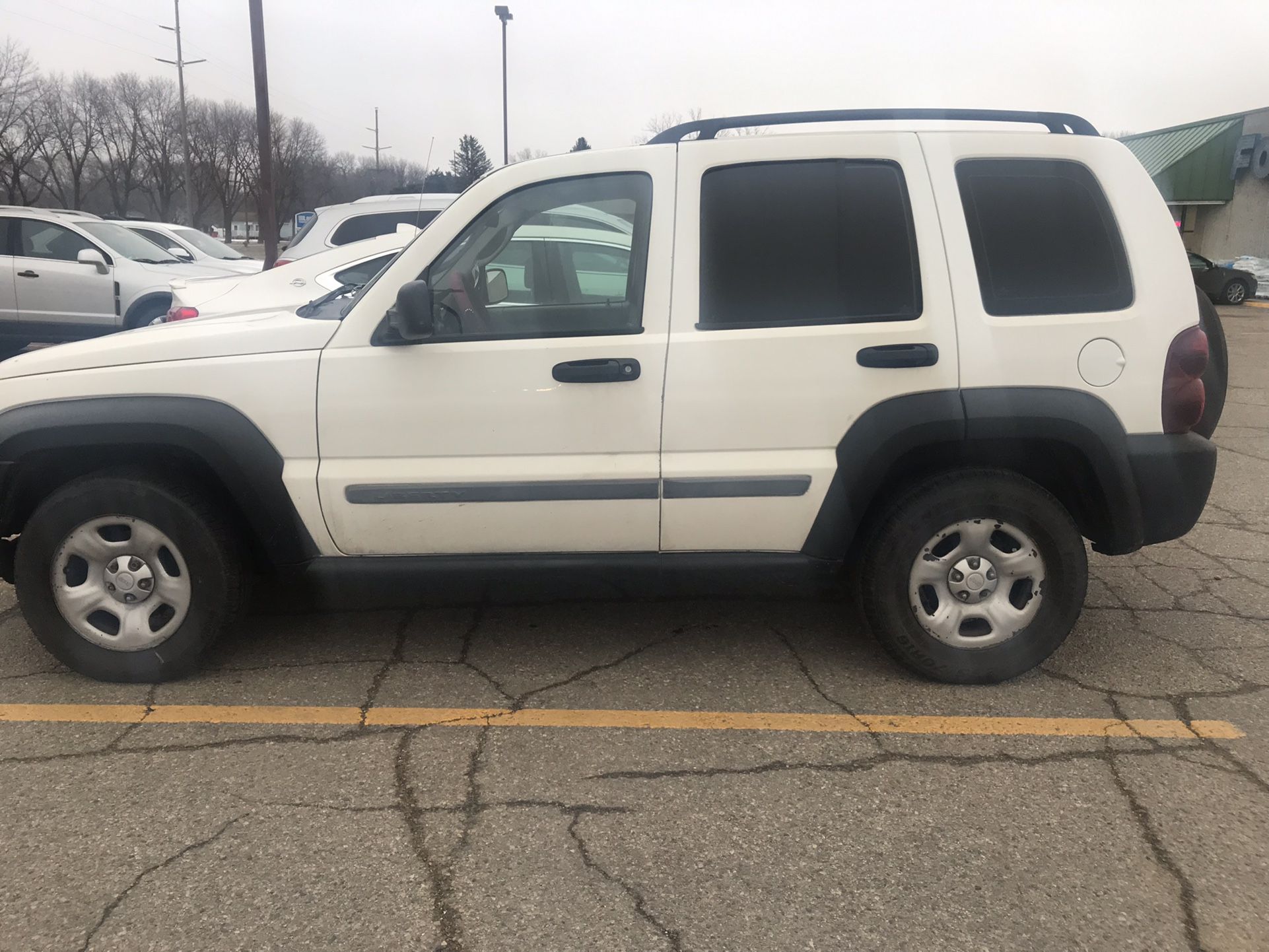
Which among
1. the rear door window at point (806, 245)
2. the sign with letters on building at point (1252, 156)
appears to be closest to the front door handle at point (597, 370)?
the rear door window at point (806, 245)

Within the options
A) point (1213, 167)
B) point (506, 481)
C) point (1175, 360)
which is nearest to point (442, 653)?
point (506, 481)

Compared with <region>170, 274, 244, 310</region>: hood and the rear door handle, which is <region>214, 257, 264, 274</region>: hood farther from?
the rear door handle

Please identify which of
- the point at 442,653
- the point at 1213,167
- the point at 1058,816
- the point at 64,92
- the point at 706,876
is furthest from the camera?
the point at 64,92

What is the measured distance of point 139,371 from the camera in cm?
340

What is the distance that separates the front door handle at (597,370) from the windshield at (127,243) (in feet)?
30.9

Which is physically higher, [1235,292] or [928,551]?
[1235,292]

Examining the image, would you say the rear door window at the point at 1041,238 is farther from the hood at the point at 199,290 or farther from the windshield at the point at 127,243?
the windshield at the point at 127,243

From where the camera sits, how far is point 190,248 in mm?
12203

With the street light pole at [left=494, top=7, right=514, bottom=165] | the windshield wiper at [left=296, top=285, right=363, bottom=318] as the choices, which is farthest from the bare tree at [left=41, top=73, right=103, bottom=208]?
the windshield wiper at [left=296, top=285, right=363, bottom=318]

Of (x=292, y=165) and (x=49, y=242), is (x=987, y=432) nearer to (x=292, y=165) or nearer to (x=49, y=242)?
(x=49, y=242)

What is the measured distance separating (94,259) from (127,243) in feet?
2.95

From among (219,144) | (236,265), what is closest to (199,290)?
(236,265)

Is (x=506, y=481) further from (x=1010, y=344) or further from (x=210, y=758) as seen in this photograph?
(x=1010, y=344)

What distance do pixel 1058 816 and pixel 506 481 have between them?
1.96 m
